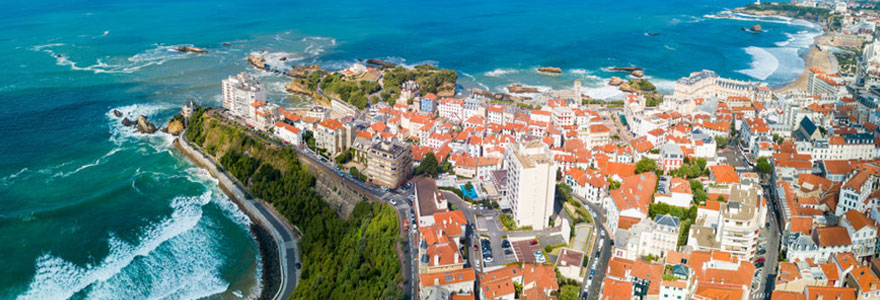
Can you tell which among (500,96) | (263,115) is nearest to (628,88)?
(500,96)

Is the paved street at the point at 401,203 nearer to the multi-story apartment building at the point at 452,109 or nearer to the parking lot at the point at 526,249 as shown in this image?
the parking lot at the point at 526,249

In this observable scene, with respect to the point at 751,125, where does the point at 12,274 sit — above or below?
below

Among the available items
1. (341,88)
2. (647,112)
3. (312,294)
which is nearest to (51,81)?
(341,88)

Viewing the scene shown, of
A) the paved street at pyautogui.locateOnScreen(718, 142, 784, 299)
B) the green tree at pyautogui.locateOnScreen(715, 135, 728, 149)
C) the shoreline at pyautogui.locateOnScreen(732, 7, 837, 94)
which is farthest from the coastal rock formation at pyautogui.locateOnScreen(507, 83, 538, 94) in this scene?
the paved street at pyautogui.locateOnScreen(718, 142, 784, 299)

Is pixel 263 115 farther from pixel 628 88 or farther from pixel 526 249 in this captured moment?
pixel 628 88

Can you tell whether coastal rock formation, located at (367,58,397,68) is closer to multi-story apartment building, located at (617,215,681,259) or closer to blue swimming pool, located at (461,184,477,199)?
blue swimming pool, located at (461,184,477,199)

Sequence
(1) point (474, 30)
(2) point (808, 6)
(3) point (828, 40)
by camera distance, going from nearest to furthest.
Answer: (3) point (828, 40), (1) point (474, 30), (2) point (808, 6)

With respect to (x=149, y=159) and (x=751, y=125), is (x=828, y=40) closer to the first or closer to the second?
(x=751, y=125)
